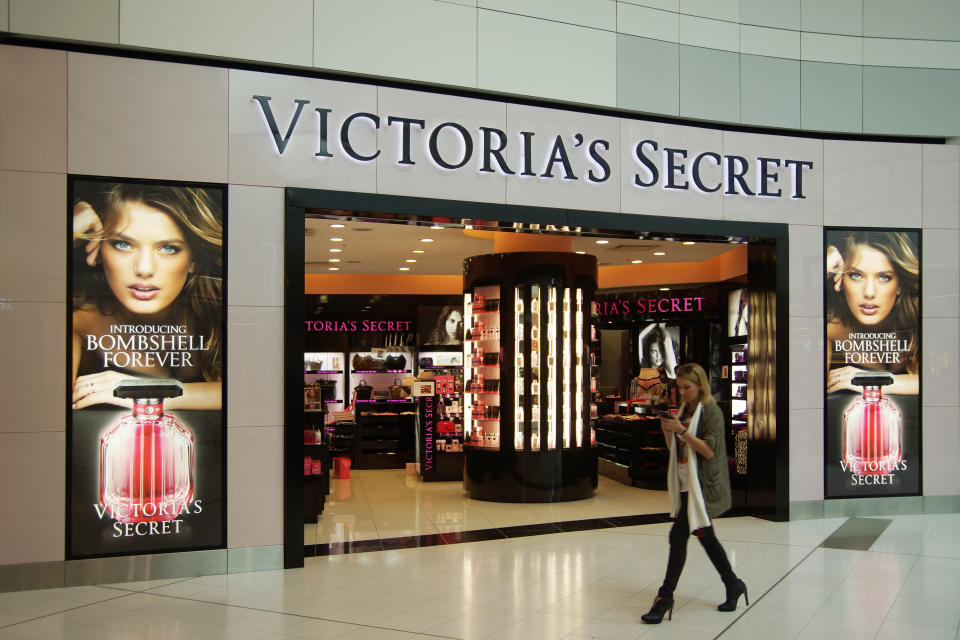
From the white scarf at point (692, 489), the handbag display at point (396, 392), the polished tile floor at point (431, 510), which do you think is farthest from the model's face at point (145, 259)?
the handbag display at point (396, 392)

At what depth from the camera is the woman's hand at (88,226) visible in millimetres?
5660

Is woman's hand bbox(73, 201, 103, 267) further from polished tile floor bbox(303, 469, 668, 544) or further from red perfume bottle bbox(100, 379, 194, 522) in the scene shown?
polished tile floor bbox(303, 469, 668, 544)

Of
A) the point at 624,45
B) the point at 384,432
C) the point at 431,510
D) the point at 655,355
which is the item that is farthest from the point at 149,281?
the point at 655,355

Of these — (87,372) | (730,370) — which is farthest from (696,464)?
(730,370)

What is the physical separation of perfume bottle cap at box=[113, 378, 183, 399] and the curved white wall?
2.30 meters

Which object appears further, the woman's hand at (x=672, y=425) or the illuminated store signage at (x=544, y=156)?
the illuminated store signage at (x=544, y=156)

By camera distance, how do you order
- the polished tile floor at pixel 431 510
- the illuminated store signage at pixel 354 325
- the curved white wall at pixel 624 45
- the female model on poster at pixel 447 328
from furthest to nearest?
the illuminated store signage at pixel 354 325
the female model on poster at pixel 447 328
the polished tile floor at pixel 431 510
the curved white wall at pixel 624 45

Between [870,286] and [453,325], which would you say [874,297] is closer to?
[870,286]

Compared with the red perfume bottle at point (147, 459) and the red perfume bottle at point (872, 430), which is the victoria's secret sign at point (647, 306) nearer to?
the red perfume bottle at point (872, 430)

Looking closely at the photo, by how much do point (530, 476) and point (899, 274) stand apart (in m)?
4.14

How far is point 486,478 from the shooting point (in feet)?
30.1

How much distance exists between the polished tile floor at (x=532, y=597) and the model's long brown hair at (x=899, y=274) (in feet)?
6.60

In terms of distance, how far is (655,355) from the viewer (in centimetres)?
1360

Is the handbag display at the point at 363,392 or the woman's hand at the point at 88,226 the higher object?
the woman's hand at the point at 88,226
